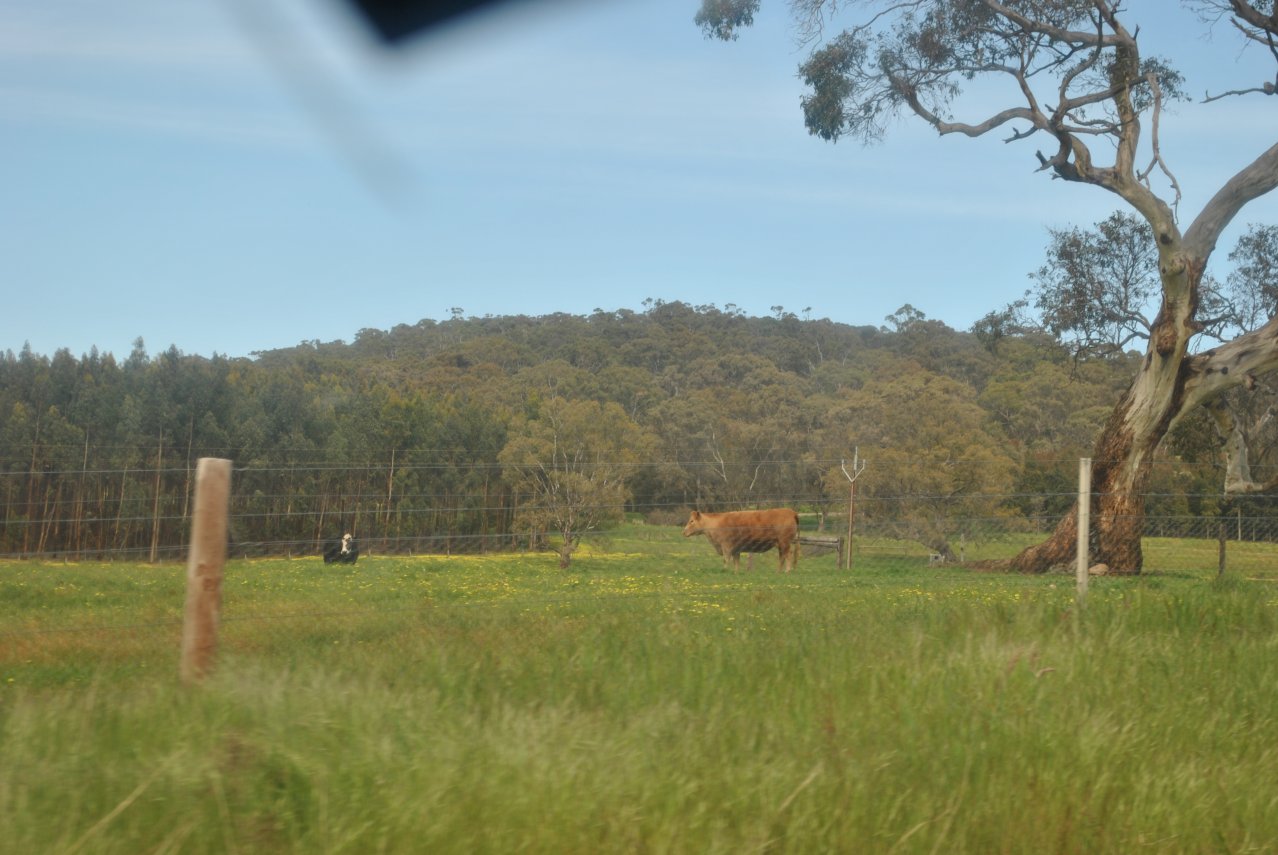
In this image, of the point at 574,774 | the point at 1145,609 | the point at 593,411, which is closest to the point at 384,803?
the point at 574,774

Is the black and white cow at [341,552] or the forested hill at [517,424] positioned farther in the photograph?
the black and white cow at [341,552]

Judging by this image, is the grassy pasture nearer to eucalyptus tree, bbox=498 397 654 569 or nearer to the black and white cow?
the black and white cow

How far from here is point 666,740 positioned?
4344 mm

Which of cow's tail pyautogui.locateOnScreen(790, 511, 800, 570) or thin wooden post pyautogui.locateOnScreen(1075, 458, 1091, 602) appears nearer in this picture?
thin wooden post pyautogui.locateOnScreen(1075, 458, 1091, 602)

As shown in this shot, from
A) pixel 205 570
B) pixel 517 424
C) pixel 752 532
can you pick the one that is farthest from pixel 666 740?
pixel 517 424

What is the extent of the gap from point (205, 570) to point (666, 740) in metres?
2.30

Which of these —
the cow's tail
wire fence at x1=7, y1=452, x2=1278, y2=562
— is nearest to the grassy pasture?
wire fence at x1=7, y1=452, x2=1278, y2=562

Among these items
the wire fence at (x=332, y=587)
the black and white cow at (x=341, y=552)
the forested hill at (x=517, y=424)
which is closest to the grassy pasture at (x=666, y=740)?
the wire fence at (x=332, y=587)

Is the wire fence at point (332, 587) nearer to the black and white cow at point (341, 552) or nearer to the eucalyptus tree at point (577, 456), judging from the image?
the black and white cow at point (341, 552)

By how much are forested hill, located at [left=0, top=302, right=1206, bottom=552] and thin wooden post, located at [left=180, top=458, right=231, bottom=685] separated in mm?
1190

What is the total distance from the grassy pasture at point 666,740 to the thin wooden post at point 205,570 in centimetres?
20

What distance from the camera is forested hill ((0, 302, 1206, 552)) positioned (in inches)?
764

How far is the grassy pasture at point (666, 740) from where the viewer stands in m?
3.47

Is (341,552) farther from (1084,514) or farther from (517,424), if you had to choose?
(1084,514)
